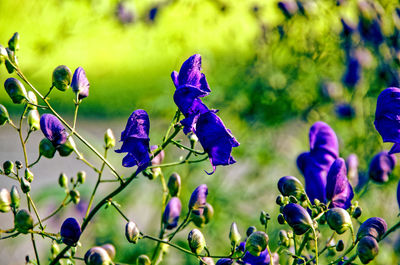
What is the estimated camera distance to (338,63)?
2293 millimetres

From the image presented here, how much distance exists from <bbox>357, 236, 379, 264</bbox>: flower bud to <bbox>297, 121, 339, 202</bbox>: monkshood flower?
186 millimetres

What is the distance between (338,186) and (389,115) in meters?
0.15

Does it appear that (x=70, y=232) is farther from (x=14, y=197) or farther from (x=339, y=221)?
(x=339, y=221)

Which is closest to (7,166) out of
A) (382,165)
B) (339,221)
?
(339,221)

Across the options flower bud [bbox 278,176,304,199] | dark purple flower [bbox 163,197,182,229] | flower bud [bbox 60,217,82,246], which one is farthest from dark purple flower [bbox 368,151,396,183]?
flower bud [bbox 60,217,82,246]

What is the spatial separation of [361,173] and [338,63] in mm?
856

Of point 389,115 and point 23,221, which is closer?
point 23,221

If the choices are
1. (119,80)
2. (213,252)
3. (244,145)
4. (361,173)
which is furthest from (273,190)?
(119,80)

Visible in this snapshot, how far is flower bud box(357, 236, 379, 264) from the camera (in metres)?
0.70

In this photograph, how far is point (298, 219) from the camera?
2.31 ft

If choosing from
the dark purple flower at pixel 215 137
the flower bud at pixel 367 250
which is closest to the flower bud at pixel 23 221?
the dark purple flower at pixel 215 137

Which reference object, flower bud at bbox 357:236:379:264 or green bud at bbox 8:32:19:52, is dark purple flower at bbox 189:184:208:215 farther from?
green bud at bbox 8:32:19:52

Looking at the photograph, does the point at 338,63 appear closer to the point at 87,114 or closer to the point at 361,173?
the point at 361,173

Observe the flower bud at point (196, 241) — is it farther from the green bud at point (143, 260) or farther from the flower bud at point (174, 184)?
the flower bud at point (174, 184)
